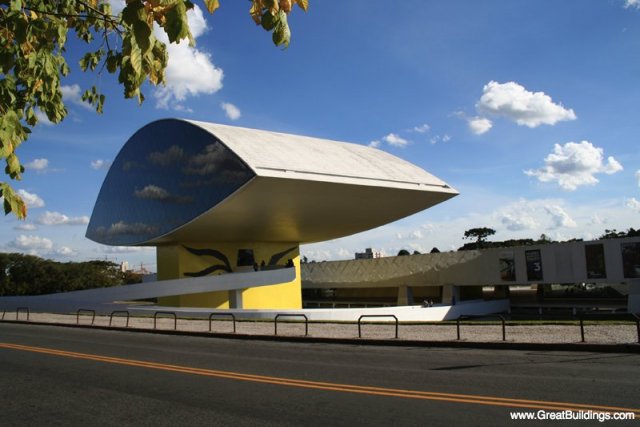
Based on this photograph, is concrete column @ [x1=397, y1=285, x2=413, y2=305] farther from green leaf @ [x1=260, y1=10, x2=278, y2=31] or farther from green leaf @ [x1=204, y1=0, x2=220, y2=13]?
green leaf @ [x1=204, y1=0, x2=220, y2=13]

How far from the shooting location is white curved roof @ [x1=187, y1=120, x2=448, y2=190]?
107 ft

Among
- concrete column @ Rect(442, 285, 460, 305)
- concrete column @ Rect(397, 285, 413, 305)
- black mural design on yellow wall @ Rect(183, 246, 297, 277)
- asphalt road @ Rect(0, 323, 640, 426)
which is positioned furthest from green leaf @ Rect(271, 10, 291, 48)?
concrete column @ Rect(397, 285, 413, 305)

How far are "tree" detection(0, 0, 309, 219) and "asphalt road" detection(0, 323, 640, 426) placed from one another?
12.9 feet

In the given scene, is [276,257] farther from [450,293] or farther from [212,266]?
[450,293]

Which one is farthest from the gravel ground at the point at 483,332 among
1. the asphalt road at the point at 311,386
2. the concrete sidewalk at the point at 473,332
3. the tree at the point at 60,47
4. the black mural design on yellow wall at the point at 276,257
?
the black mural design on yellow wall at the point at 276,257

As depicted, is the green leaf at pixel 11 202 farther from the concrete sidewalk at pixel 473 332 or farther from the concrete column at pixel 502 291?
the concrete column at pixel 502 291

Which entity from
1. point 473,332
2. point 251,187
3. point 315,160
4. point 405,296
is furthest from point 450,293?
point 473,332

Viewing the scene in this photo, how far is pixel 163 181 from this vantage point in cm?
4172

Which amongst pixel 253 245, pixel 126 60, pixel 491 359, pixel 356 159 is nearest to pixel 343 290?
pixel 253 245

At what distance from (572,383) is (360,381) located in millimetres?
3254

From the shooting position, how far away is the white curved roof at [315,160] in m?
32.8

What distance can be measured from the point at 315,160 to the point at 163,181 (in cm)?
1242

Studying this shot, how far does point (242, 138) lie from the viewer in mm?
38125

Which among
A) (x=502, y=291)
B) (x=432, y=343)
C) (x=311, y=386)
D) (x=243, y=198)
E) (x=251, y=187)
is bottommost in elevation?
(x=502, y=291)
